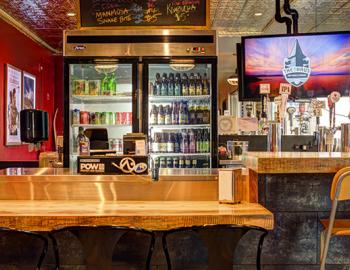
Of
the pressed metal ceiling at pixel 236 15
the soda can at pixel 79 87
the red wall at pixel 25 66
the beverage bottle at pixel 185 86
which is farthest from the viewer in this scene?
the red wall at pixel 25 66

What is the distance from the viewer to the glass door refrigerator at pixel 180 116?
449 cm

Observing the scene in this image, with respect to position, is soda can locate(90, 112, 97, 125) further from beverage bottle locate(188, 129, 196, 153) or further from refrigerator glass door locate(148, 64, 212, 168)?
beverage bottle locate(188, 129, 196, 153)

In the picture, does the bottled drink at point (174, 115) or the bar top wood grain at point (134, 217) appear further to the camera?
the bottled drink at point (174, 115)

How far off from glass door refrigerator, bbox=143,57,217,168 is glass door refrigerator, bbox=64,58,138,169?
28cm

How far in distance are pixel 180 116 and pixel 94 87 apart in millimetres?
906

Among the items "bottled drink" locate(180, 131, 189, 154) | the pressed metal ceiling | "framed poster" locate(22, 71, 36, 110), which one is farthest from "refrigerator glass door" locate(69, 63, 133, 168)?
"framed poster" locate(22, 71, 36, 110)

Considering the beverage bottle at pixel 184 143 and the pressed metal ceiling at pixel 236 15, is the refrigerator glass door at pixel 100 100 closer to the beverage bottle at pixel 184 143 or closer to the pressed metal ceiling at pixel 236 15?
the beverage bottle at pixel 184 143

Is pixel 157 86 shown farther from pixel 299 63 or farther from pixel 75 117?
pixel 299 63

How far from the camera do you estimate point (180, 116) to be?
456 centimetres

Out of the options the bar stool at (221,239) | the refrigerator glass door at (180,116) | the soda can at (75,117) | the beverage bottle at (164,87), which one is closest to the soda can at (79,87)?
the soda can at (75,117)

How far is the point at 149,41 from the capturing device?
13.6 ft

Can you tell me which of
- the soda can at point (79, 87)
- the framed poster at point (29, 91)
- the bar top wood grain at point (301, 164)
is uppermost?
the framed poster at point (29, 91)

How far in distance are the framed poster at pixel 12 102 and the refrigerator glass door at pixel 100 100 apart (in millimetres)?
2344

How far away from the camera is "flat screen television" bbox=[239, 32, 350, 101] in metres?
3.99
